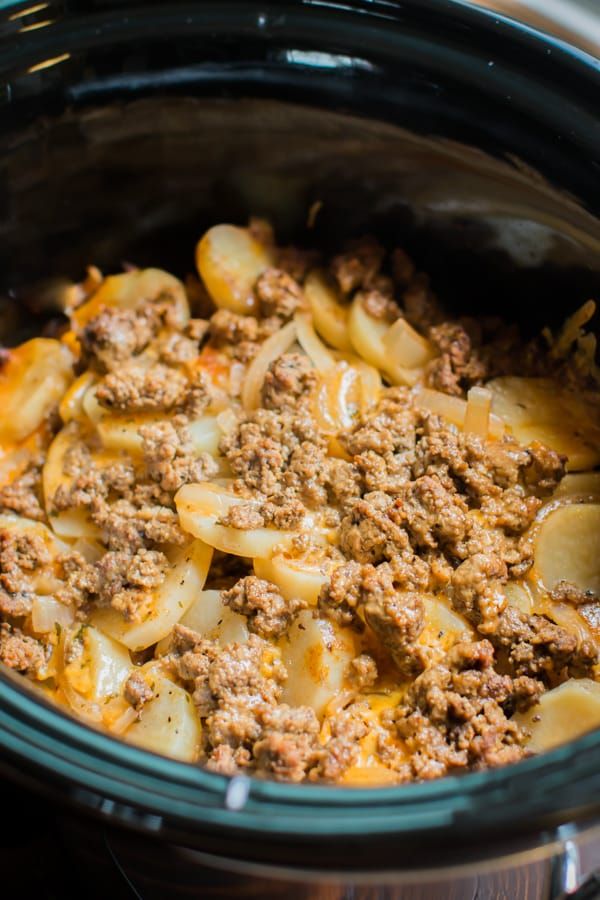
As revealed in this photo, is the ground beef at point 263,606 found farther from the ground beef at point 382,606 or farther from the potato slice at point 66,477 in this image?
the potato slice at point 66,477

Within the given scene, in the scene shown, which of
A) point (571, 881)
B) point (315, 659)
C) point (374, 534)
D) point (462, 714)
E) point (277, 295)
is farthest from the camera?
point (277, 295)

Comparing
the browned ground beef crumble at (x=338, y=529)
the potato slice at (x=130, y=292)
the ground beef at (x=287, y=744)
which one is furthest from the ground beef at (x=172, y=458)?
the ground beef at (x=287, y=744)

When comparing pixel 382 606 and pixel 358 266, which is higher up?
pixel 358 266

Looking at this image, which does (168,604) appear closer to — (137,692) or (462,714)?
(137,692)

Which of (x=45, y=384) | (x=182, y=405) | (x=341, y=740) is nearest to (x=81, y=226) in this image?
(x=45, y=384)

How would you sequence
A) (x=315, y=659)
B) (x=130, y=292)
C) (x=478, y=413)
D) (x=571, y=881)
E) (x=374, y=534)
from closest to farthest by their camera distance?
(x=571, y=881)
(x=315, y=659)
(x=374, y=534)
(x=478, y=413)
(x=130, y=292)

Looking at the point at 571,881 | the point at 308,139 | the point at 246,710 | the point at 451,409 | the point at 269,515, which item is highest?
the point at 308,139

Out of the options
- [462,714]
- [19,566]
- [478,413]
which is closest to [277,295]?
Answer: [478,413]
